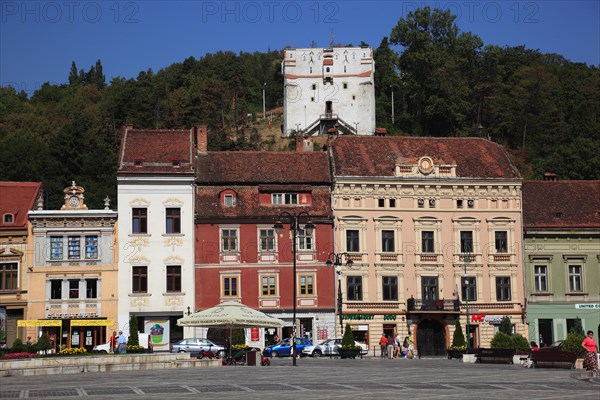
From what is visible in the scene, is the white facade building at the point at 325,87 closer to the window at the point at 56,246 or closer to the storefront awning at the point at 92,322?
the window at the point at 56,246

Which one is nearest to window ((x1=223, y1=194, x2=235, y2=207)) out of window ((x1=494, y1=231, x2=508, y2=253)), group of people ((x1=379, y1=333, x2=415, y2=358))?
group of people ((x1=379, y1=333, x2=415, y2=358))

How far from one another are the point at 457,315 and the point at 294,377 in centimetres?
3466

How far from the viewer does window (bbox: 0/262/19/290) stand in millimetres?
65188

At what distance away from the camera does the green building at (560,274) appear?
7031 centimetres

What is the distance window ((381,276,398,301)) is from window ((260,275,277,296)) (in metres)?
6.84

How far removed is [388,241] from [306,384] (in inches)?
1476

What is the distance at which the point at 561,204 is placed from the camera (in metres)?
72.7

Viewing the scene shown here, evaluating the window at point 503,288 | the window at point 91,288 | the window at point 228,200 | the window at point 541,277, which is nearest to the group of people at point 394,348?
the window at point 503,288

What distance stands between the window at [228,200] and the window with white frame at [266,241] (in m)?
2.45

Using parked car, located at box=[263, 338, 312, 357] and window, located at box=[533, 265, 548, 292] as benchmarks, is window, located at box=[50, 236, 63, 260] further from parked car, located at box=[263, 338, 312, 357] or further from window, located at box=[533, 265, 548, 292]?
window, located at box=[533, 265, 548, 292]

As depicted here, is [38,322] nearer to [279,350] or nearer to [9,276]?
[9,276]

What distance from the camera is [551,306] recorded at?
70.4 metres

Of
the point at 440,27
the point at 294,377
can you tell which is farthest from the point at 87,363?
the point at 440,27

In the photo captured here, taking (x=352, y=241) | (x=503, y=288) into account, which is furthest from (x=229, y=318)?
(x=503, y=288)
